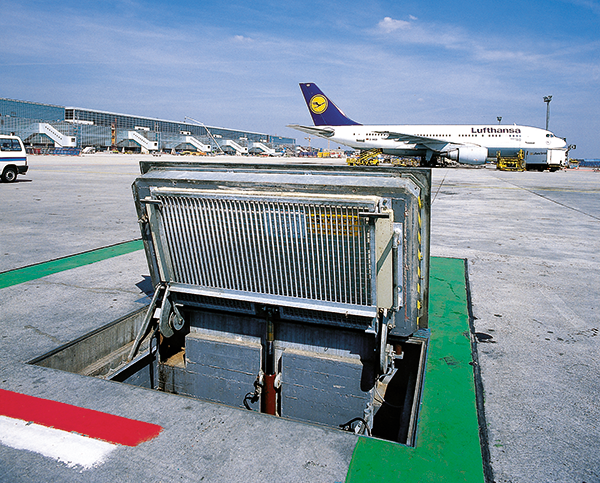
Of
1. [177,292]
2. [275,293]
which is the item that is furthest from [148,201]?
[275,293]

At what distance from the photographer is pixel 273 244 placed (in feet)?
8.46

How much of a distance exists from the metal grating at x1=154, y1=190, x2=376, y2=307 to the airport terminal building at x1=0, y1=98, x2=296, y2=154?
3069 inches

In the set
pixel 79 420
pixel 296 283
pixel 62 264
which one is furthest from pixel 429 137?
pixel 79 420

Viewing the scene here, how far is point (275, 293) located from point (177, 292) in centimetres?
77

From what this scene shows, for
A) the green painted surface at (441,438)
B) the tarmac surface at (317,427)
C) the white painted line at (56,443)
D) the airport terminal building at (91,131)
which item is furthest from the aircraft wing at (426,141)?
the airport terminal building at (91,131)

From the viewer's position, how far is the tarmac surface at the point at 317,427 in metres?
1.79

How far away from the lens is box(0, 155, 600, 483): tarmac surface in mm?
1792

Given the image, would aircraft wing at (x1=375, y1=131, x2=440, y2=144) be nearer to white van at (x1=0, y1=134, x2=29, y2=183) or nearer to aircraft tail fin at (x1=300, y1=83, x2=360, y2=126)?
aircraft tail fin at (x1=300, y1=83, x2=360, y2=126)

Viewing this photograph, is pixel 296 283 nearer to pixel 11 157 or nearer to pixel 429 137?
pixel 11 157

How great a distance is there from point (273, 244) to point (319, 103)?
40.2m

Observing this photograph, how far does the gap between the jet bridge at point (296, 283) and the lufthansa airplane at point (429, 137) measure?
32.9 metres

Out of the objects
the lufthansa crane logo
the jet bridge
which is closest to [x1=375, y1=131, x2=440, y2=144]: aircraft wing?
the lufthansa crane logo

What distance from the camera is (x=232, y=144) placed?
11825 cm

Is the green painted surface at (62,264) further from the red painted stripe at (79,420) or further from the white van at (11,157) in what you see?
the white van at (11,157)
